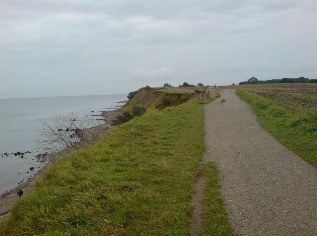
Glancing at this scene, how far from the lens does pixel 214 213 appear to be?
838cm

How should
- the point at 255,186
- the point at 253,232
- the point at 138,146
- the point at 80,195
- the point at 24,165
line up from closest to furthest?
the point at 253,232 < the point at 80,195 < the point at 255,186 < the point at 138,146 < the point at 24,165

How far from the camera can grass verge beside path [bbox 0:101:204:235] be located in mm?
7859

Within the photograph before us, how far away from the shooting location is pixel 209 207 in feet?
28.7

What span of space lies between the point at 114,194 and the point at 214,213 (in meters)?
2.61

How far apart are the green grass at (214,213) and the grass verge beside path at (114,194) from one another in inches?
17.5

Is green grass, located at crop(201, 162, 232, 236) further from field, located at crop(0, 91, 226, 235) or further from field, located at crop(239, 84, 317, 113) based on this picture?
field, located at crop(239, 84, 317, 113)

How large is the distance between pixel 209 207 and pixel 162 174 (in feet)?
9.94

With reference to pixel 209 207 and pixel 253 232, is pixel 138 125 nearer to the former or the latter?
pixel 209 207

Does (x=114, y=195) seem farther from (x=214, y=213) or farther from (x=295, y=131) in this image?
(x=295, y=131)

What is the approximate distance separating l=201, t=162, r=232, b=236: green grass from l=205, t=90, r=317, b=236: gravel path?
0.17m

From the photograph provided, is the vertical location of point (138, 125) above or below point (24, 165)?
above

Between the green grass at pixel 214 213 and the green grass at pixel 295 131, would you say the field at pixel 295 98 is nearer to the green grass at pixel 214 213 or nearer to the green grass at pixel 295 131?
the green grass at pixel 295 131

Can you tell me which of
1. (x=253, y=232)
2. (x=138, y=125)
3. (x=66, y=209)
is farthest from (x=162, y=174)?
(x=138, y=125)

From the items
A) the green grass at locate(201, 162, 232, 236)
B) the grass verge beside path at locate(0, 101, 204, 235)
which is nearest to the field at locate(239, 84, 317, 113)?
the grass verge beside path at locate(0, 101, 204, 235)
